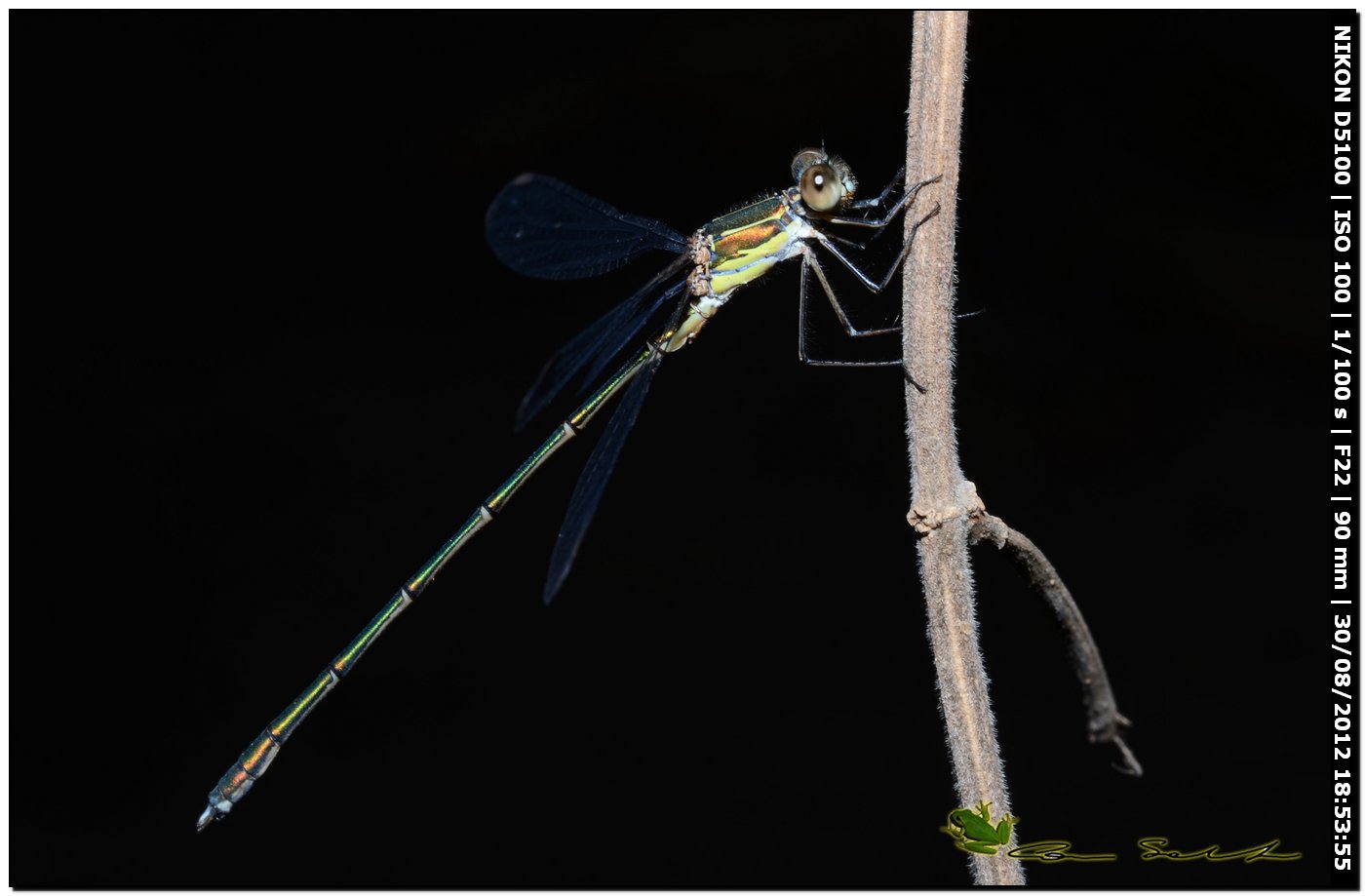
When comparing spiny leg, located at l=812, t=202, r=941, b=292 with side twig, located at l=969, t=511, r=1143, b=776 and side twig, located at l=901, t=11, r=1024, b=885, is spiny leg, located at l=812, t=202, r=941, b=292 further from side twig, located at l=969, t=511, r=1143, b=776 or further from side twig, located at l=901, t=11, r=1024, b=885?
side twig, located at l=969, t=511, r=1143, b=776

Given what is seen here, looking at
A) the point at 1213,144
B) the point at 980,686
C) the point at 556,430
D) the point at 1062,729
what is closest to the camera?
the point at 980,686

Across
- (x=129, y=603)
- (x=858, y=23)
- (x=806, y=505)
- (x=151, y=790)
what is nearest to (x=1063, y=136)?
(x=858, y=23)

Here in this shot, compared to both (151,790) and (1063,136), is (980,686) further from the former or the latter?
(151,790)

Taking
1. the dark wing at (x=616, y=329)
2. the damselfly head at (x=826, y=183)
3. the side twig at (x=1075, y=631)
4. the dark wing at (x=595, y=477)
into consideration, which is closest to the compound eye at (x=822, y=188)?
the damselfly head at (x=826, y=183)

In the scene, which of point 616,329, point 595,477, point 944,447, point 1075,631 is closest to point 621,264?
point 616,329

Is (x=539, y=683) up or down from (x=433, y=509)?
down

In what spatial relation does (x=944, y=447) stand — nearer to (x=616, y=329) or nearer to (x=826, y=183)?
(x=826, y=183)
